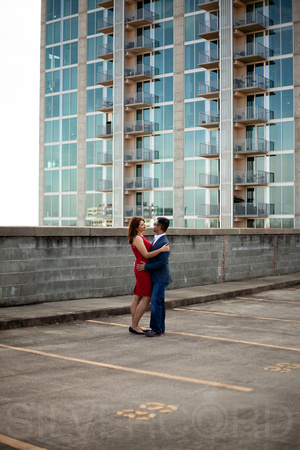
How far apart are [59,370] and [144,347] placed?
186 cm

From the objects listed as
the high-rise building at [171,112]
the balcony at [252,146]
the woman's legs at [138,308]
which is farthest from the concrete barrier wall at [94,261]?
the balcony at [252,146]

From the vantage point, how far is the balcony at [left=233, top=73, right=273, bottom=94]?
5166 cm

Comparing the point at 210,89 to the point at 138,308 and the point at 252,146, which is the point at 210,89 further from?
the point at 138,308

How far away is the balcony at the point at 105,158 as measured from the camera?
197ft

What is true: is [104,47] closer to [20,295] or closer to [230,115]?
[230,115]

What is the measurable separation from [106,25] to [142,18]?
5.07 metres

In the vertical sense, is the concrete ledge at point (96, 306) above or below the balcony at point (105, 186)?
below

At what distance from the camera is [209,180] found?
53.8 m

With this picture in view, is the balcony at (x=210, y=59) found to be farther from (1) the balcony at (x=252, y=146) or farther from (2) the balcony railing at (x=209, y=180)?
(2) the balcony railing at (x=209, y=180)

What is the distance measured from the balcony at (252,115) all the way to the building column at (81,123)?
693 inches

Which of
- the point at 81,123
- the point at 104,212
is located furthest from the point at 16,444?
the point at 81,123

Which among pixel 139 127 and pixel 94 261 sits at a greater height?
pixel 139 127

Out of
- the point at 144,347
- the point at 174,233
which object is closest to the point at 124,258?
the point at 174,233

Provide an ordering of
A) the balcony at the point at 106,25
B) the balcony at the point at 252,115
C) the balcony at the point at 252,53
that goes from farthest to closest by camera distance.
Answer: the balcony at the point at 106,25
the balcony at the point at 252,115
the balcony at the point at 252,53
